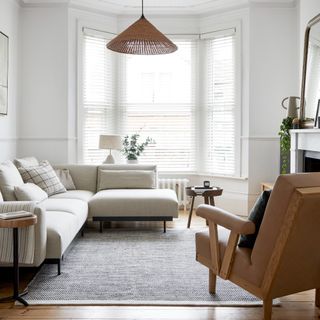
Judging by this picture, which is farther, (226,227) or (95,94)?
(95,94)

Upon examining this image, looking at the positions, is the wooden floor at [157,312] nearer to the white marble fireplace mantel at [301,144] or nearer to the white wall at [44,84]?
the white marble fireplace mantel at [301,144]

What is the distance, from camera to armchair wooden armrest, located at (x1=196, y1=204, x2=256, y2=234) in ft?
8.39

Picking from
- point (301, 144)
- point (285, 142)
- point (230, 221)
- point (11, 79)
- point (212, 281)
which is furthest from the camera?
point (11, 79)

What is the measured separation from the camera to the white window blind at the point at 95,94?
6176mm

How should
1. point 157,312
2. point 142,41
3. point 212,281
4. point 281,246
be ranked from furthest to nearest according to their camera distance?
point 142,41 < point 212,281 < point 157,312 < point 281,246

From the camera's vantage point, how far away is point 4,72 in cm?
511

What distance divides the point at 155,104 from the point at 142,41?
2819 millimetres

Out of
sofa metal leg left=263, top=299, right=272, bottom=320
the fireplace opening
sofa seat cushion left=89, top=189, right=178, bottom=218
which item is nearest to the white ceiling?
the fireplace opening

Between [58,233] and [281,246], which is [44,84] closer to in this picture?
[58,233]

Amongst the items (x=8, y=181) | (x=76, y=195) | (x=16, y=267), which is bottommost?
(x=16, y=267)

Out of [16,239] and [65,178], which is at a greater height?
[65,178]

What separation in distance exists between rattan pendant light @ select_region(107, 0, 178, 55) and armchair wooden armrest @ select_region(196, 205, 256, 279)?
58.7 inches

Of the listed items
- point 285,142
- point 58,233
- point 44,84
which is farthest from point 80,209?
point 285,142

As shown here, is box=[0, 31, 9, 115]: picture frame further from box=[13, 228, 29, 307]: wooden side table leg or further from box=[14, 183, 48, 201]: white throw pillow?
box=[13, 228, 29, 307]: wooden side table leg
